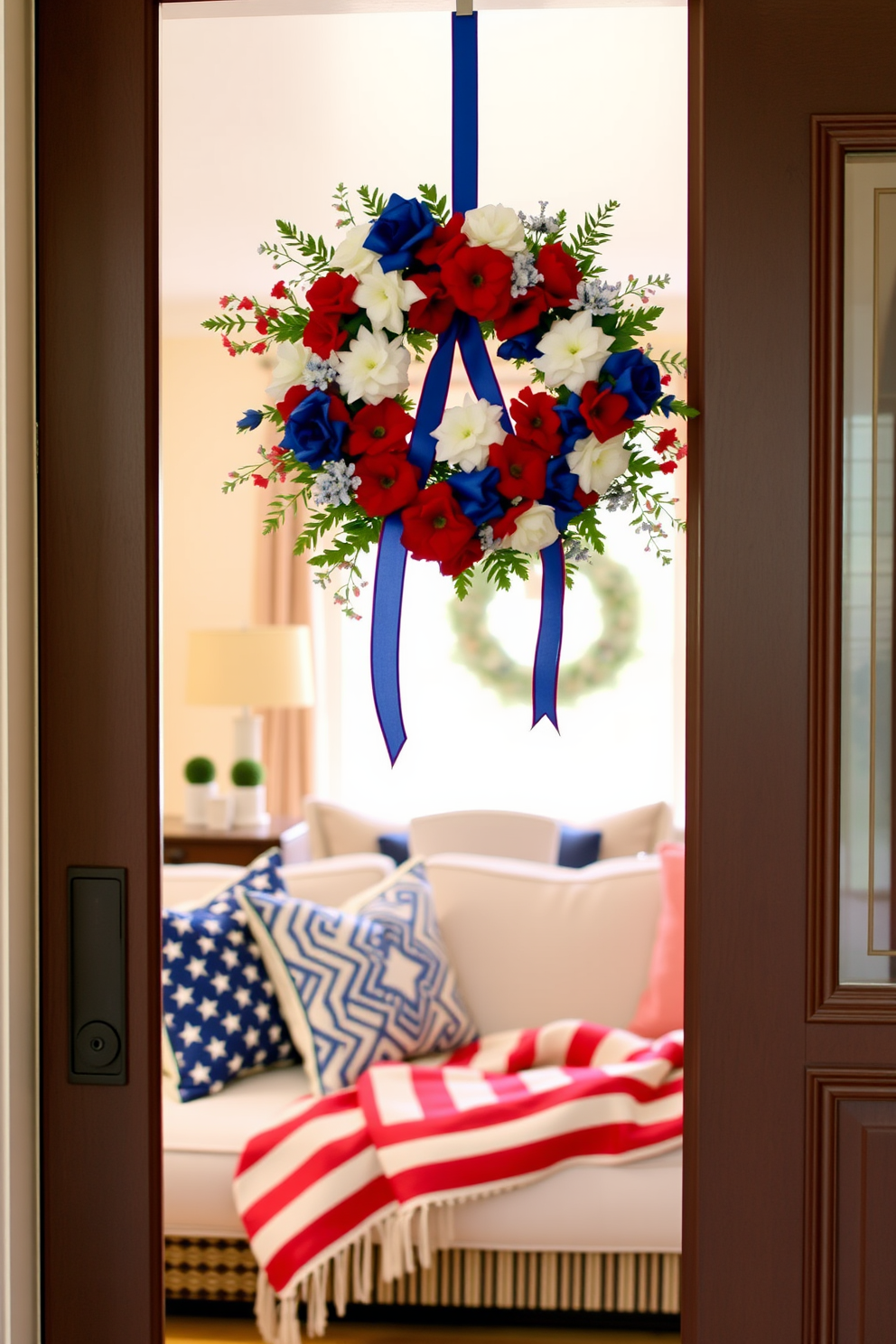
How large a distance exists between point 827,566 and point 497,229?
49 centimetres

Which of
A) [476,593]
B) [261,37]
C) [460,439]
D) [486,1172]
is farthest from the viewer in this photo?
[476,593]

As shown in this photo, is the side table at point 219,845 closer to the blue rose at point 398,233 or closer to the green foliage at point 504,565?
the green foliage at point 504,565

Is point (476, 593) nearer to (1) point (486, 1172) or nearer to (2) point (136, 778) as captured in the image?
(1) point (486, 1172)

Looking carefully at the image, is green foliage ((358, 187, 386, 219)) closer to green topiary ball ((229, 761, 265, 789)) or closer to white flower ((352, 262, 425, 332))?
white flower ((352, 262, 425, 332))

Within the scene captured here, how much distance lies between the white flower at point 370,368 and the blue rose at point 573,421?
164 mm

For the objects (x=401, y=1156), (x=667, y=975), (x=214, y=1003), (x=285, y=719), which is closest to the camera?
(x=401, y=1156)

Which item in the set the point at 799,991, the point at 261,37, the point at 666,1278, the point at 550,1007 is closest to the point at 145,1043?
the point at 799,991

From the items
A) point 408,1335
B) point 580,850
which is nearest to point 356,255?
point 408,1335

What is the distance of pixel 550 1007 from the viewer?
3004mm

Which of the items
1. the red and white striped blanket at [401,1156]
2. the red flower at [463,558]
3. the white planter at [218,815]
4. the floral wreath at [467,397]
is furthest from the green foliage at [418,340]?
the white planter at [218,815]

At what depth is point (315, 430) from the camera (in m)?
1.20

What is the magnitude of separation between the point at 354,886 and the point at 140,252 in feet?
7.25

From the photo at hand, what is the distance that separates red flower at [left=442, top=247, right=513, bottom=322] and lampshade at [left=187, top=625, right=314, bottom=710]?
328cm

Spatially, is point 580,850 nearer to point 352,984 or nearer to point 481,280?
point 352,984
